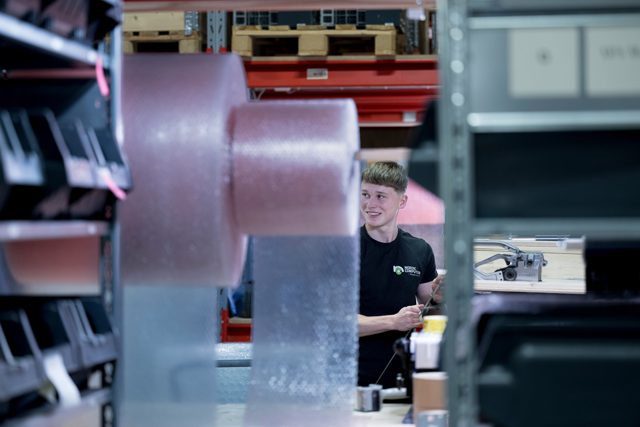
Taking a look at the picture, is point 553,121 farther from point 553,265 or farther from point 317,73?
point 553,265

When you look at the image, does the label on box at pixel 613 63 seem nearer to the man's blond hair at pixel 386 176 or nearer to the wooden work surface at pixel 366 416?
the wooden work surface at pixel 366 416

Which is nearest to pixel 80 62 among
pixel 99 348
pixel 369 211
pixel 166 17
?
pixel 99 348

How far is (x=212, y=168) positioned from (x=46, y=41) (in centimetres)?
54

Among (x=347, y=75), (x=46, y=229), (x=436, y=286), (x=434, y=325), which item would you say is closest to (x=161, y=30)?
(x=347, y=75)

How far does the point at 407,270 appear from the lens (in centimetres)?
359

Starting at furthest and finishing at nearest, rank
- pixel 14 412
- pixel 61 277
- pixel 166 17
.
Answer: pixel 166 17 < pixel 61 277 < pixel 14 412

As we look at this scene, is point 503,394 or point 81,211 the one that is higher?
point 81,211

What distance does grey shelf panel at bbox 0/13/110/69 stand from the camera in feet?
4.46

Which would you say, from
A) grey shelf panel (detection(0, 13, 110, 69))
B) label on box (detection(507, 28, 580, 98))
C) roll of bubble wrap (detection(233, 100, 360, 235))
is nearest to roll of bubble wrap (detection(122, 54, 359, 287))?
roll of bubble wrap (detection(233, 100, 360, 235))

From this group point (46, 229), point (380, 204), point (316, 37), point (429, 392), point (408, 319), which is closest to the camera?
point (46, 229)

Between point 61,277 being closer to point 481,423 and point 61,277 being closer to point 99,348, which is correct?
point 99,348

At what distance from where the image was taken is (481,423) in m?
1.58

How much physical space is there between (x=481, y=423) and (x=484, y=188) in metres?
0.54

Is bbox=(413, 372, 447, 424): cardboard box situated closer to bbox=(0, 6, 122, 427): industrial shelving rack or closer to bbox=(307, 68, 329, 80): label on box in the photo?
bbox=(0, 6, 122, 427): industrial shelving rack
